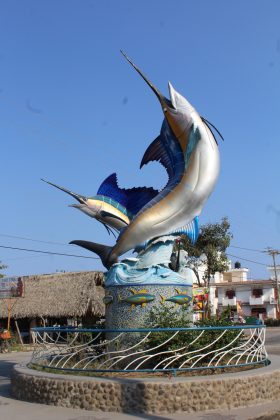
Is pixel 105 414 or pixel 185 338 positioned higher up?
pixel 185 338

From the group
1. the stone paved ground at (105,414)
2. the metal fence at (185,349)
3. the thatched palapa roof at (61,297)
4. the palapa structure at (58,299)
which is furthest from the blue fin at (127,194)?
the thatched palapa roof at (61,297)

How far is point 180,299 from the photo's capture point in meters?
10.7

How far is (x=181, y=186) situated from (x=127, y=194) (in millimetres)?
1832

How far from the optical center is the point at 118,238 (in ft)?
38.3

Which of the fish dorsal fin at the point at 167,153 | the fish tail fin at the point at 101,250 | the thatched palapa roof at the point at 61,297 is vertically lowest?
the fish tail fin at the point at 101,250

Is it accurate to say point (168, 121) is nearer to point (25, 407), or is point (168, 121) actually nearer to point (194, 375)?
point (194, 375)

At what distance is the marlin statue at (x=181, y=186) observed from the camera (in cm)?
1127

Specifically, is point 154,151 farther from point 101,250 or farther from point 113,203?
point 101,250

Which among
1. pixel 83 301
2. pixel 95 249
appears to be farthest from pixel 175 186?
pixel 83 301

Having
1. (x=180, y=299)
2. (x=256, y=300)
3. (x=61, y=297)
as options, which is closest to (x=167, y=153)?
(x=180, y=299)

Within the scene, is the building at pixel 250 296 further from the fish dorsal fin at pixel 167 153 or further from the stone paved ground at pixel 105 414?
the stone paved ground at pixel 105 414

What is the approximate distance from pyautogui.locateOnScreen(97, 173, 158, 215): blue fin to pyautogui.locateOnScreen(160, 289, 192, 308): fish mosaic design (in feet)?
8.75

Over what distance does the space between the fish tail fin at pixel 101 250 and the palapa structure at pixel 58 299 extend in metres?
12.9

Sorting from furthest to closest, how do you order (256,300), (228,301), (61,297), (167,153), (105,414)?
(228,301)
(256,300)
(61,297)
(167,153)
(105,414)
